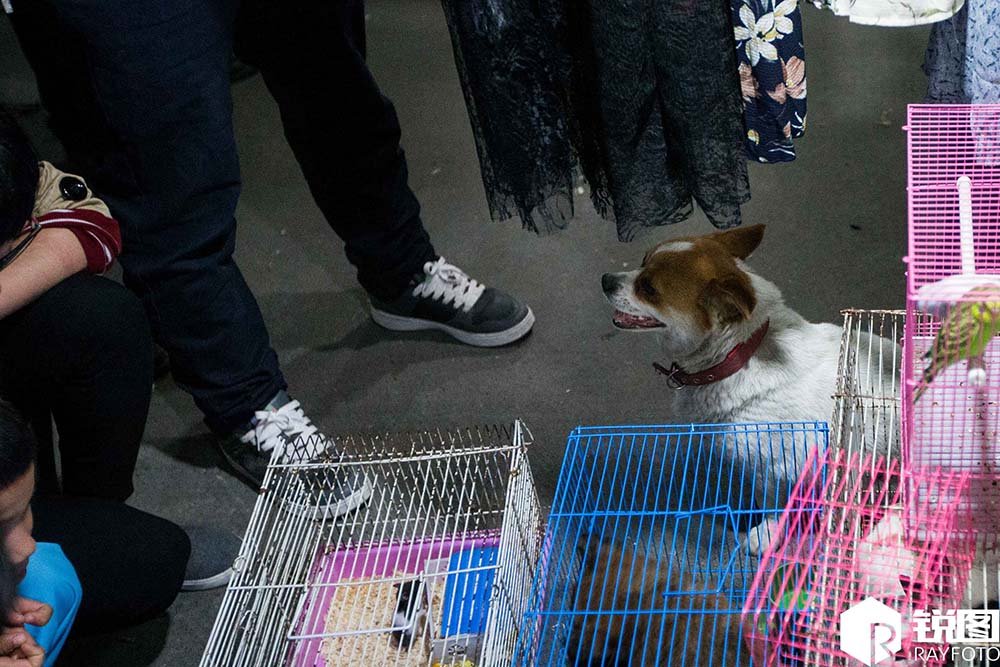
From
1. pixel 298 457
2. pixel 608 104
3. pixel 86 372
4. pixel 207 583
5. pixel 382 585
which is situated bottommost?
pixel 207 583

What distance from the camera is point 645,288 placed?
1.70 meters

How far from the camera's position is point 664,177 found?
162cm

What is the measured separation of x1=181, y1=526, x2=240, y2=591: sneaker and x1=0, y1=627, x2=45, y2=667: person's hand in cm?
52

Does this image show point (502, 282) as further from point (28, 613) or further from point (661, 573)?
point (28, 613)

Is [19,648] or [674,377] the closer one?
[19,648]

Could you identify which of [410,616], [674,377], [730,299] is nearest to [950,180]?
[730,299]

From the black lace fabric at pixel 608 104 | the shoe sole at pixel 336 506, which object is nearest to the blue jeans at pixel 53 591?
the shoe sole at pixel 336 506

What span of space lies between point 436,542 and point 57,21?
0.96m

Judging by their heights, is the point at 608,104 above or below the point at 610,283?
above

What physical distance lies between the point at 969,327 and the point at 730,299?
2.07 feet

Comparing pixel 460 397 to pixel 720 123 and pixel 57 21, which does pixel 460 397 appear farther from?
pixel 57 21

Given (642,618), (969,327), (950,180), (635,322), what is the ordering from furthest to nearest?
(635,322)
(642,618)
(950,180)
(969,327)

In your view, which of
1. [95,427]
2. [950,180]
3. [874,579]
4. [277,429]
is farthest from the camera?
[277,429]

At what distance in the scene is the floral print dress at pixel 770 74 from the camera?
4.59 feet
